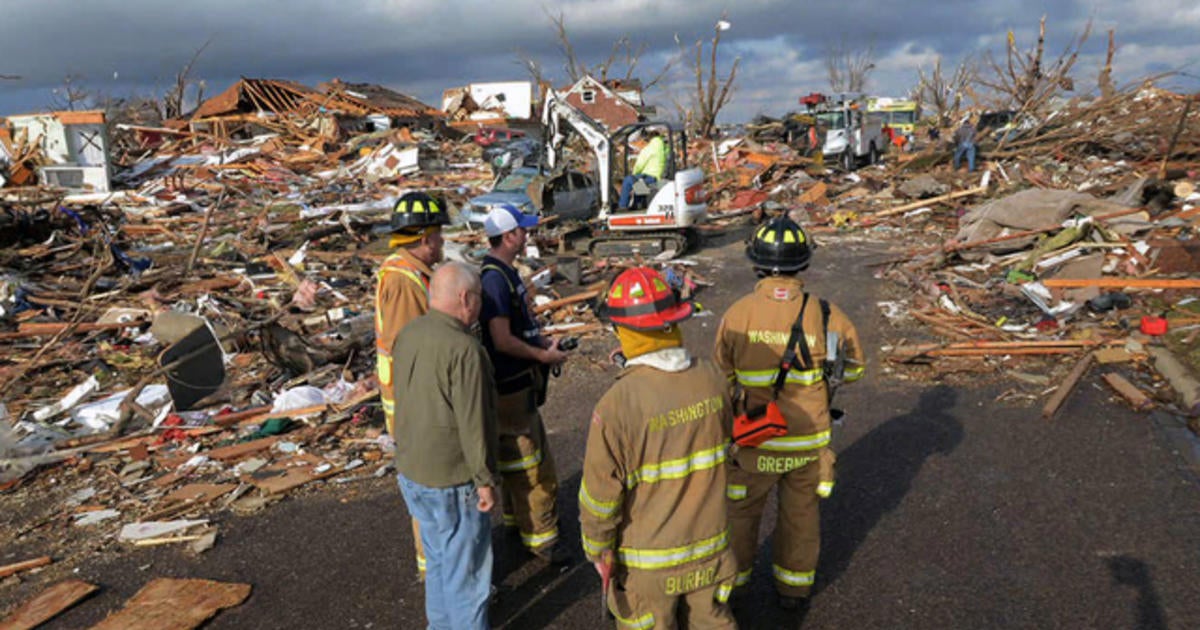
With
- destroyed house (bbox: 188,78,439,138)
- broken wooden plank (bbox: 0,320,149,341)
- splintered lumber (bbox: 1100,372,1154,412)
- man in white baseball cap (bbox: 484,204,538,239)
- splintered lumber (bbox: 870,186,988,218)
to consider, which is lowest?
splintered lumber (bbox: 1100,372,1154,412)

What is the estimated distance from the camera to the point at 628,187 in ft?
46.0

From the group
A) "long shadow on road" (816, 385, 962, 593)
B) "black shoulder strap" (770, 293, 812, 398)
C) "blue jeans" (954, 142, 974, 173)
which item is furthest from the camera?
"blue jeans" (954, 142, 974, 173)

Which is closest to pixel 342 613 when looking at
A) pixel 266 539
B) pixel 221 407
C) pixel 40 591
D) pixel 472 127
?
pixel 266 539

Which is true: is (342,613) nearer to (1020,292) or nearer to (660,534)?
(660,534)

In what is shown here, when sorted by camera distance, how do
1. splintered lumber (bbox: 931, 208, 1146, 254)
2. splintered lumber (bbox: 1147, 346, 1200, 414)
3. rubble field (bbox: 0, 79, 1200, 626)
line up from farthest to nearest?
splintered lumber (bbox: 931, 208, 1146, 254), splintered lumber (bbox: 1147, 346, 1200, 414), rubble field (bbox: 0, 79, 1200, 626)

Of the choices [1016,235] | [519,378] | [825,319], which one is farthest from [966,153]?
[519,378]

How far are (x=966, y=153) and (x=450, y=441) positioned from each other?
19874 millimetres

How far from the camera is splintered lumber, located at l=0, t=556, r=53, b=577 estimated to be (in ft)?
14.9

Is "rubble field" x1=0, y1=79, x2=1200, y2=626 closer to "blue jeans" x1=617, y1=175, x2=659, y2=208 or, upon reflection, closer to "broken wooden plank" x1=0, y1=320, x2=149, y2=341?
"broken wooden plank" x1=0, y1=320, x2=149, y2=341

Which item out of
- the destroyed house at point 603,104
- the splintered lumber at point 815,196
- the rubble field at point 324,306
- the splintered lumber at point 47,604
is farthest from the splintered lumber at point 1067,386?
the destroyed house at point 603,104

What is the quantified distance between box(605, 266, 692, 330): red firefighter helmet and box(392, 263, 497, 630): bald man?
76cm

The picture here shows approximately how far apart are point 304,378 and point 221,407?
2.71 feet

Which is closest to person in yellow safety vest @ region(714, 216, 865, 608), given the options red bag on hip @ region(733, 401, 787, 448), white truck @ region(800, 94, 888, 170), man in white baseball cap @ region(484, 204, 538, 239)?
red bag on hip @ region(733, 401, 787, 448)

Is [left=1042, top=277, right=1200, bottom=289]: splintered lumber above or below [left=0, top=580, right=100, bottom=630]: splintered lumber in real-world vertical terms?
above
